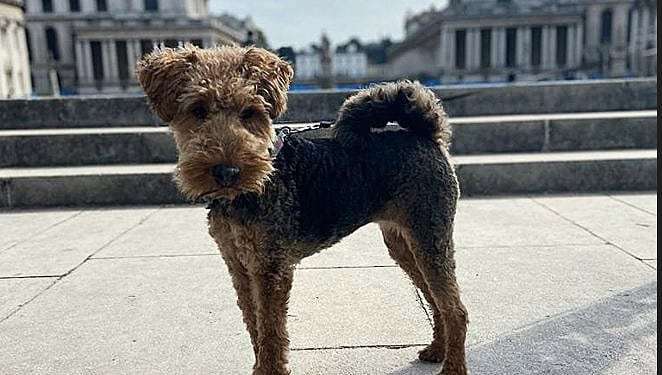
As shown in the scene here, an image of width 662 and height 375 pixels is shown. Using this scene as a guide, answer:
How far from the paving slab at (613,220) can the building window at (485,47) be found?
72.6 meters

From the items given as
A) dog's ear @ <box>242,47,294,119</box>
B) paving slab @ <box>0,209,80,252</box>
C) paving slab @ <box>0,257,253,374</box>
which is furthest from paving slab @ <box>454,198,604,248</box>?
paving slab @ <box>0,209,80,252</box>

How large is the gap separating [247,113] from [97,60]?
84086 millimetres

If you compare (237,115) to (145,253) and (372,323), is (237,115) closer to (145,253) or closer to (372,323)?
(372,323)

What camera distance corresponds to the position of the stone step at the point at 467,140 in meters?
8.91

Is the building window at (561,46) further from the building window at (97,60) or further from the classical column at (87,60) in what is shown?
the classical column at (87,60)

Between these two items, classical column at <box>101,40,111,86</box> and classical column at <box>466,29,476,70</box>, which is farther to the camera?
classical column at <box>101,40,111,86</box>

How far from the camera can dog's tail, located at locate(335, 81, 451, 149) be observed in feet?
10.4

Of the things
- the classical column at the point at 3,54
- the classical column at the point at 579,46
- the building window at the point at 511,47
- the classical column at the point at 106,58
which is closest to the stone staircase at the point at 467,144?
the classical column at the point at 3,54

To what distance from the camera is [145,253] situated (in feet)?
18.4

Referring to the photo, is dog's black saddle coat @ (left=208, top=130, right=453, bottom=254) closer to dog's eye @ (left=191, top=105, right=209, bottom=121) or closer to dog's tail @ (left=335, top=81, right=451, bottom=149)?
dog's tail @ (left=335, top=81, right=451, bottom=149)

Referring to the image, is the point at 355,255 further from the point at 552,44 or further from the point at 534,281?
the point at 552,44

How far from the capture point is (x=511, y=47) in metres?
75.9

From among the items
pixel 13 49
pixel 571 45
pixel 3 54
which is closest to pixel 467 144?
pixel 3 54

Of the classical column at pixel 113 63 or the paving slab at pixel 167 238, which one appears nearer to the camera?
the paving slab at pixel 167 238
